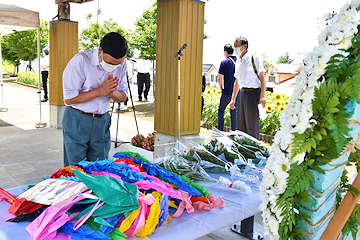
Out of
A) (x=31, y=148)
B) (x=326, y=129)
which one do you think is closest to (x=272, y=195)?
(x=326, y=129)

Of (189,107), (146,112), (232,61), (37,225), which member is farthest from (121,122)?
(37,225)

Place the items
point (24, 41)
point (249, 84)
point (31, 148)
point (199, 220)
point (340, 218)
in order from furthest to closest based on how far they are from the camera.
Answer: point (24, 41) < point (31, 148) < point (249, 84) < point (199, 220) < point (340, 218)

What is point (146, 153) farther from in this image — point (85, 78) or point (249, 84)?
point (85, 78)

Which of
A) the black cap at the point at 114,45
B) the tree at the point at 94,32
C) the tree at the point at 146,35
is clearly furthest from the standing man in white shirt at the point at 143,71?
the tree at the point at 94,32

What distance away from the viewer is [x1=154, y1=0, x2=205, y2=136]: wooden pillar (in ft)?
13.8

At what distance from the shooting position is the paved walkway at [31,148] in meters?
4.14

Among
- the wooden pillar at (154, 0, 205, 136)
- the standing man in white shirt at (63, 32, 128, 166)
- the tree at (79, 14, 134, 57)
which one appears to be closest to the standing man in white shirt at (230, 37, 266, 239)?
the wooden pillar at (154, 0, 205, 136)

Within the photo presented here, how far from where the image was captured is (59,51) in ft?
23.4

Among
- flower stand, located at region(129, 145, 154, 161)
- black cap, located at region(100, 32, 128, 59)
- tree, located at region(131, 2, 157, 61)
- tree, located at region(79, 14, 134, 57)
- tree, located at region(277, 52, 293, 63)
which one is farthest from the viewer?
tree, located at region(277, 52, 293, 63)

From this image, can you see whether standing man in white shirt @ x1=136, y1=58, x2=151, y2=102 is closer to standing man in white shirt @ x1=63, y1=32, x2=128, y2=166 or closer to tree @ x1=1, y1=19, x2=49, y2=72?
standing man in white shirt @ x1=63, y1=32, x2=128, y2=166

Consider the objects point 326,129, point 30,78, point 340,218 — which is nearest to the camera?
point 326,129

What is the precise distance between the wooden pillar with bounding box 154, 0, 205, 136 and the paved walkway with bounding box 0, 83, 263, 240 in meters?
1.68

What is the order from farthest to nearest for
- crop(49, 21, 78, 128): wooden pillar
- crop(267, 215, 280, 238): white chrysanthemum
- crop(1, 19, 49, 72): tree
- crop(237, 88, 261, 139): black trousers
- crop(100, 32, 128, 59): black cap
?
crop(1, 19, 49, 72): tree < crop(49, 21, 78, 128): wooden pillar < crop(237, 88, 261, 139): black trousers < crop(100, 32, 128, 59): black cap < crop(267, 215, 280, 238): white chrysanthemum

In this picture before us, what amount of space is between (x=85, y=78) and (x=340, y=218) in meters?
1.99
